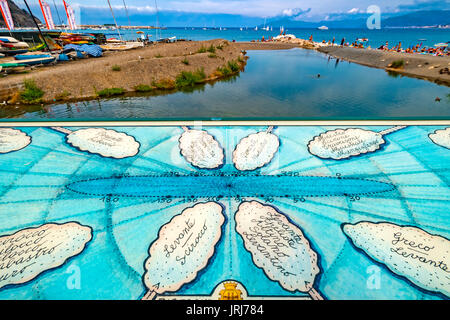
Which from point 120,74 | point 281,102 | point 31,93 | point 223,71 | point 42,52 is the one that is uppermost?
point 42,52

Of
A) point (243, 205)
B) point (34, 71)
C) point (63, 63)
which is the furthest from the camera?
point (63, 63)

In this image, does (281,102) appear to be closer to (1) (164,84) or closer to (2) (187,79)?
(2) (187,79)

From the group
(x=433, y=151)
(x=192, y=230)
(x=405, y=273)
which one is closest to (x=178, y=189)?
(x=192, y=230)

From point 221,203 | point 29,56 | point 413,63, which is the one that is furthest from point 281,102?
point 29,56

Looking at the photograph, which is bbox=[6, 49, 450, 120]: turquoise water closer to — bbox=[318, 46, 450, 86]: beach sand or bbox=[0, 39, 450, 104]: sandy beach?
bbox=[0, 39, 450, 104]: sandy beach

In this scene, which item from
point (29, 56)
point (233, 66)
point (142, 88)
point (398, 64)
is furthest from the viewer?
point (398, 64)

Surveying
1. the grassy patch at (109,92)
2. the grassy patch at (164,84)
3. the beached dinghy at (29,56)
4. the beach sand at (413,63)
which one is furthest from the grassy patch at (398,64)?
the beached dinghy at (29,56)

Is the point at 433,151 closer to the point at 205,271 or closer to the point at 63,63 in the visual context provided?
the point at 205,271
